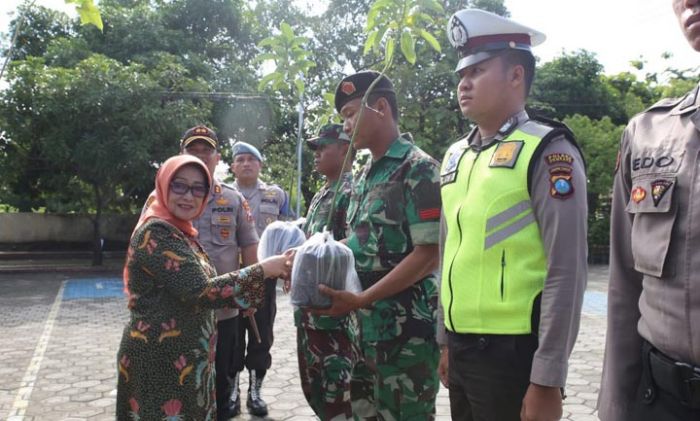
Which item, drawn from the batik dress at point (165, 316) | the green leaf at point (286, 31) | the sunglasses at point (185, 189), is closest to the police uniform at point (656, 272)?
the green leaf at point (286, 31)

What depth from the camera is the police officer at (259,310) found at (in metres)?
4.36

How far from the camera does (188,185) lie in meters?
2.64

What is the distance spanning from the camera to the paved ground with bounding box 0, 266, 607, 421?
4.57m

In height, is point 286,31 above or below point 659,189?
above

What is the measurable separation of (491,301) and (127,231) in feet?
64.3

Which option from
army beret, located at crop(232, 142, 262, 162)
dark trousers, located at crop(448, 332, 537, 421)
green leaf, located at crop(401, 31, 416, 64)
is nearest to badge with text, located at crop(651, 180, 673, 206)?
dark trousers, located at crop(448, 332, 537, 421)

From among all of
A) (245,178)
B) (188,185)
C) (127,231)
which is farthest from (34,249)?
(188,185)

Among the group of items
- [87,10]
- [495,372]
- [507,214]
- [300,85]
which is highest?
[87,10]

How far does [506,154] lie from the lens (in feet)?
5.98

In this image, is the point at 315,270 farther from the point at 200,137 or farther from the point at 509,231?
the point at 200,137

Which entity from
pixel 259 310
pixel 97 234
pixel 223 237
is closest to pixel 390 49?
pixel 223 237

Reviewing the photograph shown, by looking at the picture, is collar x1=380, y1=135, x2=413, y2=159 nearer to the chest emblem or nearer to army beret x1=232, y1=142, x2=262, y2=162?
the chest emblem

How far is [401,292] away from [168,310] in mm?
965

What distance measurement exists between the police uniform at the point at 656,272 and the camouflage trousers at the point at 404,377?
3.03 ft
